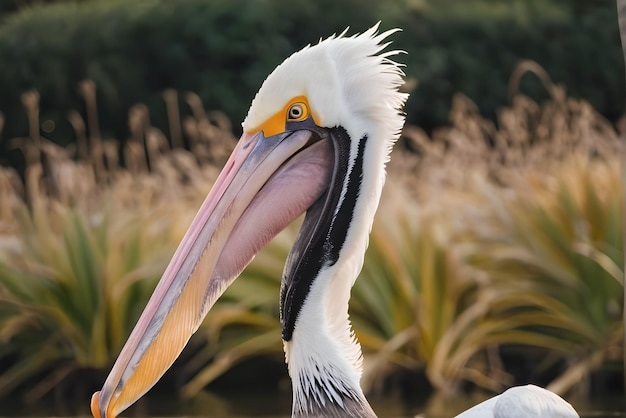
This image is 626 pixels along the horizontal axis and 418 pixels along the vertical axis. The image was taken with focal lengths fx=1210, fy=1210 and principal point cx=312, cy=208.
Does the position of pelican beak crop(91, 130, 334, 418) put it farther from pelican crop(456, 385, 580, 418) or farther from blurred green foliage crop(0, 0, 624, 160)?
blurred green foliage crop(0, 0, 624, 160)

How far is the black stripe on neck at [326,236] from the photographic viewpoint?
10.0 feet

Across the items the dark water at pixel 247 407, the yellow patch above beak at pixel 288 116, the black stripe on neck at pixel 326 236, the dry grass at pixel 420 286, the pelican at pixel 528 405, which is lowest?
the dark water at pixel 247 407

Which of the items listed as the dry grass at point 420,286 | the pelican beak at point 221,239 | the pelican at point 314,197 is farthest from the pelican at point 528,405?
the dry grass at point 420,286

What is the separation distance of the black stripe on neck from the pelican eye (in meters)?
0.09

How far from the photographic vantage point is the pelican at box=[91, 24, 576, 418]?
3.00m

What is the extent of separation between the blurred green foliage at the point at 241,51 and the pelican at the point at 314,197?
426 inches

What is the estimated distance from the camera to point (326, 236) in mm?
3074

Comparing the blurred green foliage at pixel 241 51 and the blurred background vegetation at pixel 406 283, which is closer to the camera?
the blurred background vegetation at pixel 406 283

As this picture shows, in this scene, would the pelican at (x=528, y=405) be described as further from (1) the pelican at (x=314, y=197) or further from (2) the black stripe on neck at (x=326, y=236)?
(2) the black stripe on neck at (x=326, y=236)

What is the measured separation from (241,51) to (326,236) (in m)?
11.1

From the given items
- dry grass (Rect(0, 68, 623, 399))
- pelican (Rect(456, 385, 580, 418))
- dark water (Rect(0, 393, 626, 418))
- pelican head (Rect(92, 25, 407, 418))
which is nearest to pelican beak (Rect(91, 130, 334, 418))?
pelican head (Rect(92, 25, 407, 418))

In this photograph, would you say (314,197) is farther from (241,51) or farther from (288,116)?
(241,51)

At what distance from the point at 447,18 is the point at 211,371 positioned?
9.03 meters

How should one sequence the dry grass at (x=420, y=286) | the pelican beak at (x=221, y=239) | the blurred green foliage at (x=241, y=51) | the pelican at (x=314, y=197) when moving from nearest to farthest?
the pelican beak at (x=221, y=239) < the pelican at (x=314, y=197) < the dry grass at (x=420, y=286) < the blurred green foliage at (x=241, y=51)
